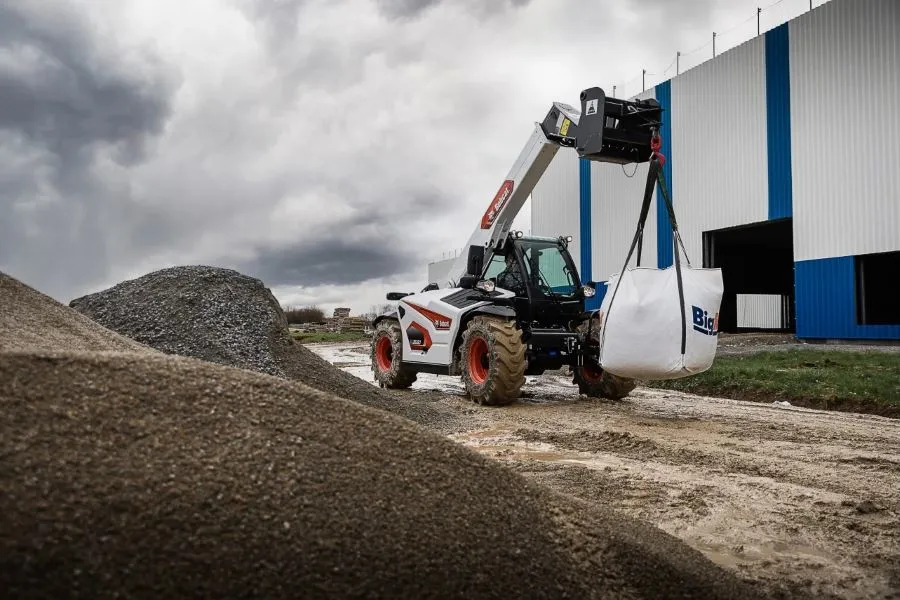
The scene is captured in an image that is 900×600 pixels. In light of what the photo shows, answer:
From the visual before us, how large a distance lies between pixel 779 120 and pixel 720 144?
1.86m

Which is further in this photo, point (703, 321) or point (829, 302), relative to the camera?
point (829, 302)

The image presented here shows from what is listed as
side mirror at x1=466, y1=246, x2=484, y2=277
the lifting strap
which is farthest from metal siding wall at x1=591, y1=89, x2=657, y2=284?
the lifting strap

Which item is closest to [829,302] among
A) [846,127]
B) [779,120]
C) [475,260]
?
[846,127]

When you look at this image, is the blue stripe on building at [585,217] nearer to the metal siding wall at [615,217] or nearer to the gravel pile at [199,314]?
the metal siding wall at [615,217]

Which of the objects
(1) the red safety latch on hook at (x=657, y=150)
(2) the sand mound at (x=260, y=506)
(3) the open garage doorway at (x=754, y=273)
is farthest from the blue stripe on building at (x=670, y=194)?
(2) the sand mound at (x=260, y=506)

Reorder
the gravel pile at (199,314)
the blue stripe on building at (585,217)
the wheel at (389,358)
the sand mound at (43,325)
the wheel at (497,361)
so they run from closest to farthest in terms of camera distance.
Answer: the sand mound at (43,325) → the gravel pile at (199,314) → the wheel at (497,361) → the wheel at (389,358) → the blue stripe on building at (585,217)

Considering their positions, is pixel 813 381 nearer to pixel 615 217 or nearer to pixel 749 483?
pixel 749 483

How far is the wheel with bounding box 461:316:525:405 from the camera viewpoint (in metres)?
8.70

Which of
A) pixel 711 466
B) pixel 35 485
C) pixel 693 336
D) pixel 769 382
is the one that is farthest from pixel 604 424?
pixel 35 485

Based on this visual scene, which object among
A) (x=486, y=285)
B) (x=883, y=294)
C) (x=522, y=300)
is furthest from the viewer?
(x=883, y=294)

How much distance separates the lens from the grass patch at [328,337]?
32.2 m

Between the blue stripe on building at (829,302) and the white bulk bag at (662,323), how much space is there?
13.5 metres

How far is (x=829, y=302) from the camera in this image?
1844 centimetres

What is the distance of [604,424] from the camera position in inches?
293
